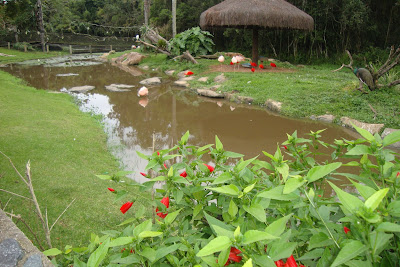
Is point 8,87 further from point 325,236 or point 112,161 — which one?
point 325,236

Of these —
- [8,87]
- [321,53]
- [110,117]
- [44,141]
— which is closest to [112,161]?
[44,141]

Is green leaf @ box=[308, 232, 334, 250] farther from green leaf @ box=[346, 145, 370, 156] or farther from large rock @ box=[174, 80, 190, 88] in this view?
large rock @ box=[174, 80, 190, 88]

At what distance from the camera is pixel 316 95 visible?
23.2 ft

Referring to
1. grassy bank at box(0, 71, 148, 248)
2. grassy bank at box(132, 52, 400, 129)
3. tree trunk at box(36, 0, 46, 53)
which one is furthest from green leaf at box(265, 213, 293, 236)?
tree trunk at box(36, 0, 46, 53)

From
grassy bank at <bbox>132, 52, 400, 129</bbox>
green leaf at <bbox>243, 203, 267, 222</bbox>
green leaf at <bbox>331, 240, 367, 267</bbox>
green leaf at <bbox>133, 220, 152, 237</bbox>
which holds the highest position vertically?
green leaf at <bbox>331, 240, 367, 267</bbox>

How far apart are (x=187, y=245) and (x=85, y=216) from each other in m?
2.22

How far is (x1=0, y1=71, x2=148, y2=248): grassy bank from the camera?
270cm

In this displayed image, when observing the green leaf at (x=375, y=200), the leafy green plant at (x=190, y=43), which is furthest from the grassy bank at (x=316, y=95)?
the green leaf at (x=375, y=200)

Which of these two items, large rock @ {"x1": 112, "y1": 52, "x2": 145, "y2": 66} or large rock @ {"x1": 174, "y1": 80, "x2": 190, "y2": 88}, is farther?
large rock @ {"x1": 112, "y1": 52, "x2": 145, "y2": 66}

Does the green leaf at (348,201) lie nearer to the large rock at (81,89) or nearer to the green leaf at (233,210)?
the green leaf at (233,210)

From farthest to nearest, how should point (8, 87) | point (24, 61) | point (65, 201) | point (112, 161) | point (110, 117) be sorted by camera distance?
1. point (24, 61)
2. point (8, 87)
3. point (110, 117)
4. point (112, 161)
5. point (65, 201)

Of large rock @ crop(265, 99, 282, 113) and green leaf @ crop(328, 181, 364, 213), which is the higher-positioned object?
green leaf @ crop(328, 181, 364, 213)

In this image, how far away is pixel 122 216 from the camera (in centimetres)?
284

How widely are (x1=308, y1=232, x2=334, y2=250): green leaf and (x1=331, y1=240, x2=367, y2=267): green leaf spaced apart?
11 centimetres
